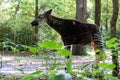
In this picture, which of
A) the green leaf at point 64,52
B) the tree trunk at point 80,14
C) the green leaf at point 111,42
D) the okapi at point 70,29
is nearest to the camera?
the green leaf at point 64,52

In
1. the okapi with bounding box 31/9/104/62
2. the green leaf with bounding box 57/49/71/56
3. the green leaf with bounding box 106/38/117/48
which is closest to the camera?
the green leaf with bounding box 57/49/71/56

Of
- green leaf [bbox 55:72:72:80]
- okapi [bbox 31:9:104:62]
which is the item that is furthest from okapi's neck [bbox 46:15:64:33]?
green leaf [bbox 55:72:72:80]

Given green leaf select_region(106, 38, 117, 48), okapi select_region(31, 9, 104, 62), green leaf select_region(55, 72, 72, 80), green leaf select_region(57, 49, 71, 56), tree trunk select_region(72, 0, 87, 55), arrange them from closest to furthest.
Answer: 1. green leaf select_region(55, 72, 72, 80)
2. green leaf select_region(57, 49, 71, 56)
3. green leaf select_region(106, 38, 117, 48)
4. okapi select_region(31, 9, 104, 62)
5. tree trunk select_region(72, 0, 87, 55)

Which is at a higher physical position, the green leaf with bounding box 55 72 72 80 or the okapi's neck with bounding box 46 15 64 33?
the okapi's neck with bounding box 46 15 64 33

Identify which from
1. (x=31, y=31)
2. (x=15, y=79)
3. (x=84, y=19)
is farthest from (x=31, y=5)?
(x=15, y=79)

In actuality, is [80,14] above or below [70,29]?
above

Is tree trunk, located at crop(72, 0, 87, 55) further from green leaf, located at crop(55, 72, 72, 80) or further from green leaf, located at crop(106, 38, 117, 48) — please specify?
green leaf, located at crop(55, 72, 72, 80)

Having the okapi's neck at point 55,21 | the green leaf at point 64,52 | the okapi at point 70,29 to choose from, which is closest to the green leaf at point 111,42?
the green leaf at point 64,52

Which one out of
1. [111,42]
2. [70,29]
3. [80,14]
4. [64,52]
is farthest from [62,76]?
[80,14]

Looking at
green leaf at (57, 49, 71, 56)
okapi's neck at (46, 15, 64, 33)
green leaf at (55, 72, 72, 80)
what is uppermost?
okapi's neck at (46, 15, 64, 33)

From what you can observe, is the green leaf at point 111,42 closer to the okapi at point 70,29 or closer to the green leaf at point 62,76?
the green leaf at point 62,76

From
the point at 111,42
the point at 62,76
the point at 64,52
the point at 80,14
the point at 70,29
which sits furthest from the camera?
the point at 80,14

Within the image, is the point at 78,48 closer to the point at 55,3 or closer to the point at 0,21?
the point at 55,3

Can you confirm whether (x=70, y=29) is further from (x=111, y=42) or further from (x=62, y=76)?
(x=62, y=76)
